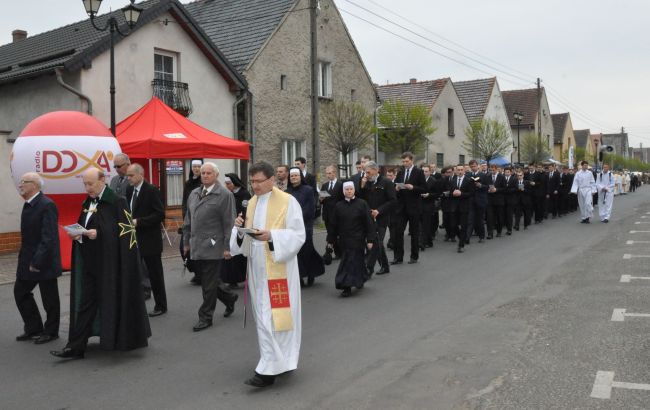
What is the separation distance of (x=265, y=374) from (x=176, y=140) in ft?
30.8

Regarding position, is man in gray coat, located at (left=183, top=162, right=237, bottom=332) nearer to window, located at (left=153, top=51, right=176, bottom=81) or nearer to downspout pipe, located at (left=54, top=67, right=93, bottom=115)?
downspout pipe, located at (left=54, top=67, right=93, bottom=115)

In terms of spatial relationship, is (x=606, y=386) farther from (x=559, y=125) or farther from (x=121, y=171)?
(x=559, y=125)

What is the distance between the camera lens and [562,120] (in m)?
66.9

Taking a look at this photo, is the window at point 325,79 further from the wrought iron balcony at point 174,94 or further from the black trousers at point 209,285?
the black trousers at point 209,285

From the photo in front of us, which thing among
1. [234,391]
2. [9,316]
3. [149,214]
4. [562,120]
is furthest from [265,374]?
[562,120]

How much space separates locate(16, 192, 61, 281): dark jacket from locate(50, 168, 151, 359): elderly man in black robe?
0.52 m

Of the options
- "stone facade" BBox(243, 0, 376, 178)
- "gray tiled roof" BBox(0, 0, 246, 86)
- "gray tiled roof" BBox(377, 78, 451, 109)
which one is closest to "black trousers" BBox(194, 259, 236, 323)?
"gray tiled roof" BBox(0, 0, 246, 86)

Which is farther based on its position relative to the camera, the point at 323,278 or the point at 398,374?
the point at 323,278

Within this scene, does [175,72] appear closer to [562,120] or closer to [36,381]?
[36,381]

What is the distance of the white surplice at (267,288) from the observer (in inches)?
203

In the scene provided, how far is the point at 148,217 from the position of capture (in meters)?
7.71

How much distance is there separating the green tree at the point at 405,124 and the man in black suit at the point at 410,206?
51.4ft

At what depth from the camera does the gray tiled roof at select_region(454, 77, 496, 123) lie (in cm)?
4344

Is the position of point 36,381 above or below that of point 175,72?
below
